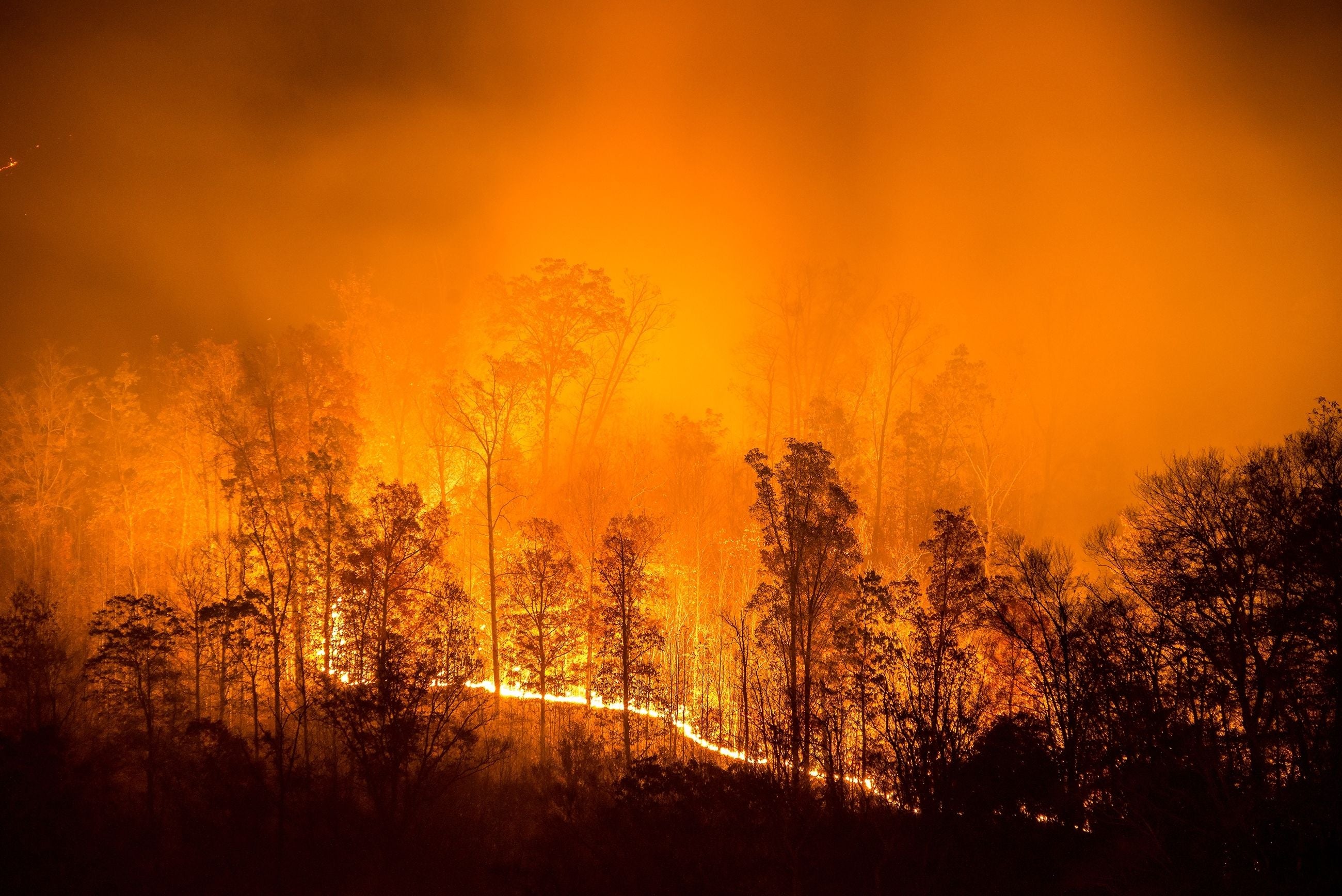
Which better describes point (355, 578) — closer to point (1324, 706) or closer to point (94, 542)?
point (1324, 706)

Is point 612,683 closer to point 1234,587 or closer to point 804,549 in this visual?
point 804,549

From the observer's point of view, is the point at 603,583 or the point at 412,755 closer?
the point at 412,755

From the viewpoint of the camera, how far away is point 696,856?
20.8m

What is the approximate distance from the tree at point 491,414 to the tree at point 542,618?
273 cm

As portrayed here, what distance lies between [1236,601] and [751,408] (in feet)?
124

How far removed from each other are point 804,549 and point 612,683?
9883 millimetres

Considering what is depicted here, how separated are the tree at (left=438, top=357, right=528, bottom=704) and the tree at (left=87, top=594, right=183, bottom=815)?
39.1 feet

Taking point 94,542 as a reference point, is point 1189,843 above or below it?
below

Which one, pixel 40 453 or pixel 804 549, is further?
pixel 40 453

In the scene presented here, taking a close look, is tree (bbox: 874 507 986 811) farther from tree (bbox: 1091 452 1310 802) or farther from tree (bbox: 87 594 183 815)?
tree (bbox: 87 594 183 815)

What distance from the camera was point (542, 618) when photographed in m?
31.4

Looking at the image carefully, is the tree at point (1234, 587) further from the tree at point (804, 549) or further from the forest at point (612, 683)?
the tree at point (804, 549)

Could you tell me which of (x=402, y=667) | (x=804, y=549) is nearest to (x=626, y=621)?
(x=804, y=549)

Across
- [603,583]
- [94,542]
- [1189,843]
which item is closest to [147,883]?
[603,583]
